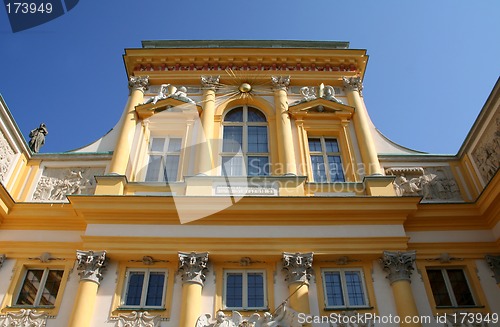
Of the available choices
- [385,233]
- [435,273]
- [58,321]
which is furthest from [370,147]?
[58,321]

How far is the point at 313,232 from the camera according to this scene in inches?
516

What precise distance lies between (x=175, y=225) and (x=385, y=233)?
6335mm

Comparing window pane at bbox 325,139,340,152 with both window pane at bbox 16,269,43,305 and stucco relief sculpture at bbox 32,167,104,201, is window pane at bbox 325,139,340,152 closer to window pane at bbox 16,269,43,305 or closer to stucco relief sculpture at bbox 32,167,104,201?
stucco relief sculpture at bbox 32,167,104,201

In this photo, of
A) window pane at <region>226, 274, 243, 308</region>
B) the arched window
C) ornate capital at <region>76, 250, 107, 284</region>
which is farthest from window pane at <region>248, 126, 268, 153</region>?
ornate capital at <region>76, 250, 107, 284</region>

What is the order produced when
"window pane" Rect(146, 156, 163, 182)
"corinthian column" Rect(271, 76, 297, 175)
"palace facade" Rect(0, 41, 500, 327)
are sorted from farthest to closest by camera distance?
"window pane" Rect(146, 156, 163, 182) → "corinthian column" Rect(271, 76, 297, 175) → "palace facade" Rect(0, 41, 500, 327)

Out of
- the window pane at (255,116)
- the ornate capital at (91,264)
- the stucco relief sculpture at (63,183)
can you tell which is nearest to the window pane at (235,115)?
the window pane at (255,116)

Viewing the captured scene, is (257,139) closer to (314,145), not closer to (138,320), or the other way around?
(314,145)

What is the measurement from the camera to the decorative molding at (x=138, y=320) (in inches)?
457

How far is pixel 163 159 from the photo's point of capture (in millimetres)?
15727

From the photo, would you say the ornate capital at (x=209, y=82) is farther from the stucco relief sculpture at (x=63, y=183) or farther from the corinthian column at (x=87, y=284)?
the corinthian column at (x=87, y=284)

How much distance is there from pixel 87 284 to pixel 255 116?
8.92 meters

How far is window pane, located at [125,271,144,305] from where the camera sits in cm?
1223

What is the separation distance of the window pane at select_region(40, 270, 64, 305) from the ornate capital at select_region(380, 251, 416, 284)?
958 centimetres

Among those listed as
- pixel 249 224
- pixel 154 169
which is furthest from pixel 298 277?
pixel 154 169
